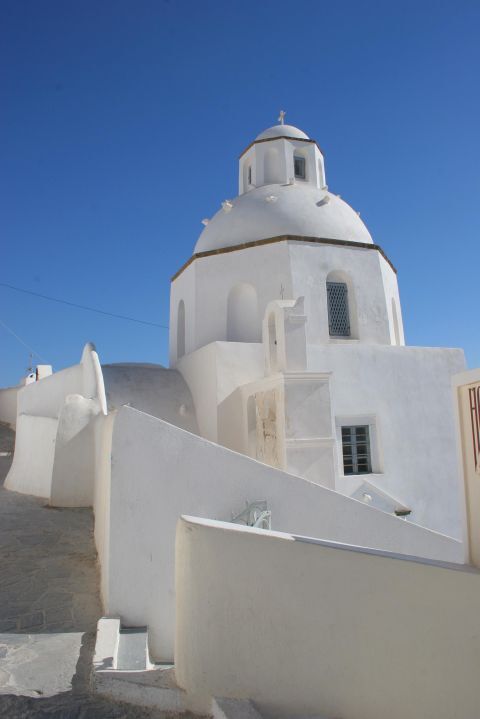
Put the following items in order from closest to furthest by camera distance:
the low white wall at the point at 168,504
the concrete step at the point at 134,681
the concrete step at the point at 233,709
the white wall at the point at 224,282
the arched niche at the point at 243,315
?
1. the concrete step at the point at 233,709
2. the concrete step at the point at 134,681
3. the low white wall at the point at 168,504
4. the white wall at the point at 224,282
5. the arched niche at the point at 243,315

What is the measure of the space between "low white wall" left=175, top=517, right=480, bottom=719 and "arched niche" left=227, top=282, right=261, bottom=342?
870cm

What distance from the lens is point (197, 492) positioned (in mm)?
5320

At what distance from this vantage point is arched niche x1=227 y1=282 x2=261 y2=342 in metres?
11.4

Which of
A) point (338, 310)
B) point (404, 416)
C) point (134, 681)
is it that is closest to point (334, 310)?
point (338, 310)

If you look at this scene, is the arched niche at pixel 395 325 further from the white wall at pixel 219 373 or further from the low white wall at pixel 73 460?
the low white wall at pixel 73 460

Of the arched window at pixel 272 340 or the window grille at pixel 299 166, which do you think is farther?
the window grille at pixel 299 166

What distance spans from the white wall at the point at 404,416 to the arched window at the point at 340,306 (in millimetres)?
740

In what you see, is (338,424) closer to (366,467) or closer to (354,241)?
(366,467)

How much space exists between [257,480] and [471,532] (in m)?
3.11

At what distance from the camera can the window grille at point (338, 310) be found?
11219mm

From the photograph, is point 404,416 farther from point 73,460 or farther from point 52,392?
point 52,392

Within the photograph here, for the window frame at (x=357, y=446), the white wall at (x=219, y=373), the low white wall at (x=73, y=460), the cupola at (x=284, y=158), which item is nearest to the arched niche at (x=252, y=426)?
the white wall at (x=219, y=373)

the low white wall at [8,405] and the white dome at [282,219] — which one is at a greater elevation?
the white dome at [282,219]

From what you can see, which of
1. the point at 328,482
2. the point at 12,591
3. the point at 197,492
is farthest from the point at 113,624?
the point at 328,482
